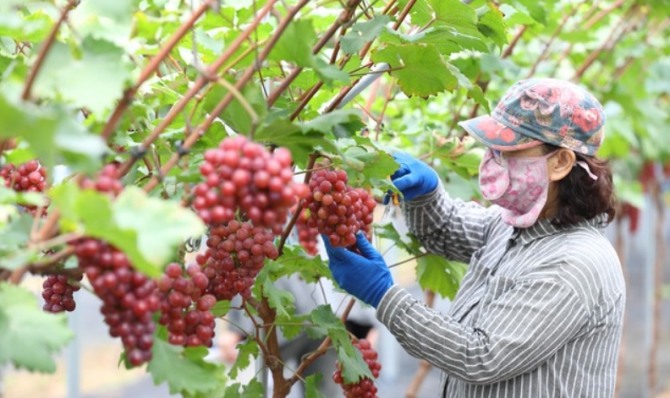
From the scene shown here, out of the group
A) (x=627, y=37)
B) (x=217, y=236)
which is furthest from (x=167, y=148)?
(x=627, y=37)

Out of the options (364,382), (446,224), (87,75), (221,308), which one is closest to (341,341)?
(364,382)

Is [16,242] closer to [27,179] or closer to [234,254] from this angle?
[27,179]

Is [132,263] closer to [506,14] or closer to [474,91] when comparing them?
[474,91]

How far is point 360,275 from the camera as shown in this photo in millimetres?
2164

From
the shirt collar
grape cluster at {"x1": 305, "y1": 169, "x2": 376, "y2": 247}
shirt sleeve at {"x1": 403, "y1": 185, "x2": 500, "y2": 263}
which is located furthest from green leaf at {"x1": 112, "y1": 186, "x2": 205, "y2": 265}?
shirt sleeve at {"x1": 403, "y1": 185, "x2": 500, "y2": 263}

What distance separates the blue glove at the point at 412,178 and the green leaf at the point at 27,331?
1.31 m

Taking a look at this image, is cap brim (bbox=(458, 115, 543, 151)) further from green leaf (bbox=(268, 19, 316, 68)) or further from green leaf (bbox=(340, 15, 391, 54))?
green leaf (bbox=(268, 19, 316, 68))

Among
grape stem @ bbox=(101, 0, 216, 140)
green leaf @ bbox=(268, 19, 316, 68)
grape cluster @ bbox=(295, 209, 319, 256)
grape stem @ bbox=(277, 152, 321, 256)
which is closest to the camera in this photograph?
grape stem @ bbox=(101, 0, 216, 140)

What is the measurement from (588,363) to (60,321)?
140cm

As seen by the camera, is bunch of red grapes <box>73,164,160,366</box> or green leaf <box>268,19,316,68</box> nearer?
bunch of red grapes <box>73,164,160,366</box>

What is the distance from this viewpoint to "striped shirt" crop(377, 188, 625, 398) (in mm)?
2074

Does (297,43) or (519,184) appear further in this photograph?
(519,184)

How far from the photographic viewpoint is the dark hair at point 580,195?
2.27 metres

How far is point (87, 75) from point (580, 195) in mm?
1419
